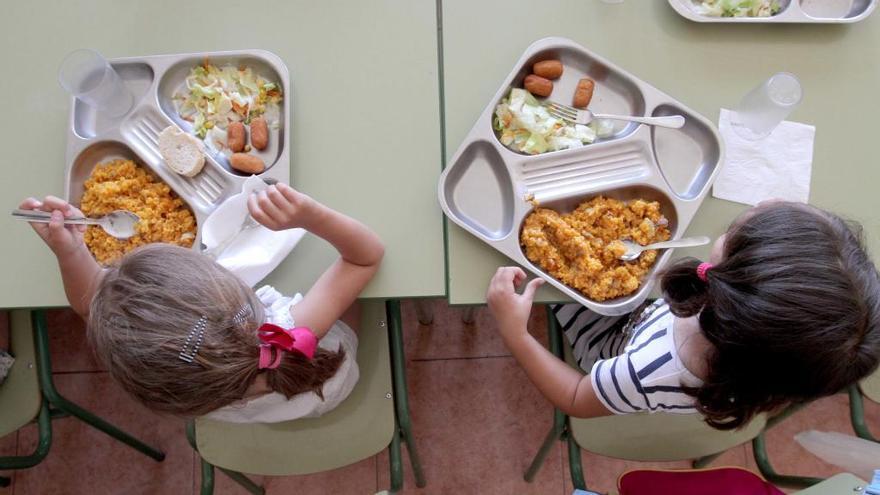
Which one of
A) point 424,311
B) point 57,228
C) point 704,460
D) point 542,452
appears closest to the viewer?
point 57,228

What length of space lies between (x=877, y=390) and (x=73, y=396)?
6.59 feet

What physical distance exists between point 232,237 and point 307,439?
43 cm

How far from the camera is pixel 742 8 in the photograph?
3.70ft

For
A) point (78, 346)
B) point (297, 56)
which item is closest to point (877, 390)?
point (297, 56)

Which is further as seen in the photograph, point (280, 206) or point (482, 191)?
point (482, 191)

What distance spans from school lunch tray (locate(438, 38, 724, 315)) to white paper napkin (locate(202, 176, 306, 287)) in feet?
0.92

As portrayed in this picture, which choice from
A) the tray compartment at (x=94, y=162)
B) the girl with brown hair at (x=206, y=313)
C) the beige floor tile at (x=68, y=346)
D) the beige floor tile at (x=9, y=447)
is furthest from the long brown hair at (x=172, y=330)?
the beige floor tile at (x=9, y=447)

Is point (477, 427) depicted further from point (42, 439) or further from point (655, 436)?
point (42, 439)

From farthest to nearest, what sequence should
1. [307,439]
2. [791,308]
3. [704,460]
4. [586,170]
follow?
1. [704,460]
2. [307,439]
3. [586,170]
4. [791,308]

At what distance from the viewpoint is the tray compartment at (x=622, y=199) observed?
1026 millimetres

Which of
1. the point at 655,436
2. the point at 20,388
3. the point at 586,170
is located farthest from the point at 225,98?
the point at 655,436

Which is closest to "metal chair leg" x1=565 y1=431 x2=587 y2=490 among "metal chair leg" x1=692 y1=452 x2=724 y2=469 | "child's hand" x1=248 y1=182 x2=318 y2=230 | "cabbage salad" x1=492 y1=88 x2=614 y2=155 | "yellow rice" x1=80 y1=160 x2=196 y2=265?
"metal chair leg" x1=692 y1=452 x2=724 y2=469

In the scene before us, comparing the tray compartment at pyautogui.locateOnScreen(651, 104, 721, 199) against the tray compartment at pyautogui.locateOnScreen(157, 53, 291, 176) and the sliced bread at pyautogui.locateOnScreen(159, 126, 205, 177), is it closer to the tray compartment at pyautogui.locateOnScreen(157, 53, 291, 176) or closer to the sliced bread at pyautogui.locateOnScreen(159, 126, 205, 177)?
the tray compartment at pyautogui.locateOnScreen(157, 53, 291, 176)

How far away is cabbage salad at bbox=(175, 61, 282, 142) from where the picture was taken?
1096 millimetres
